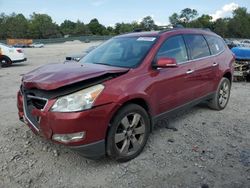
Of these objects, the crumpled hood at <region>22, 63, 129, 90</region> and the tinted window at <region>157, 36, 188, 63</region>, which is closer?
the crumpled hood at <region>22, 63, 129, 90</region>

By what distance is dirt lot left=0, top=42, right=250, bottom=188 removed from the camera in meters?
3.80

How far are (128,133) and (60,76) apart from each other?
1184 mm

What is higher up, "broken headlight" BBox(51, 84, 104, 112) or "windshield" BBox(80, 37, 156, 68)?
"windshield" BBox(80, 37, 156, 68)

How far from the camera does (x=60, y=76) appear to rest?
391 centimetres

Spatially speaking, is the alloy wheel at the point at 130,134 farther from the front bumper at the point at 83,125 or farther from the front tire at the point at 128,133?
the front bumper at the point at 83,125

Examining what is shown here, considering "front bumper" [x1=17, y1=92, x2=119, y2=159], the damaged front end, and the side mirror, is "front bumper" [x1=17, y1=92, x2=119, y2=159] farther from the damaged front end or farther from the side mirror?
the side mirror

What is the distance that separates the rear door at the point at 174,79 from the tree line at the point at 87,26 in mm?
92528

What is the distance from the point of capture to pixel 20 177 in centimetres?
388

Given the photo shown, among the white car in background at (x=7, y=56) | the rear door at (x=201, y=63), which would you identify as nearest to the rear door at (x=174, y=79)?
the rear door at (x=201, y=63)

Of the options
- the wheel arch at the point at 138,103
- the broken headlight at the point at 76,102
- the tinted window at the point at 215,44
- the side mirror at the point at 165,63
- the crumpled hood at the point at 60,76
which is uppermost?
the tinted window at the point at 215,44

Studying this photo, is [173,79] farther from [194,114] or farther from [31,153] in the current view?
[31,153]

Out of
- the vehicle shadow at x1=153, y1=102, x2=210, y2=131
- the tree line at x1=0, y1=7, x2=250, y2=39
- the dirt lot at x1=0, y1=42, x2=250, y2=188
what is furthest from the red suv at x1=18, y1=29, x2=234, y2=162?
the tree line at x1=0, y1=7, x2=250, y2=39

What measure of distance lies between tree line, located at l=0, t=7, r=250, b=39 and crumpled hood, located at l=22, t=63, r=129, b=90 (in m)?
93.6

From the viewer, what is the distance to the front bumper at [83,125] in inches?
142
